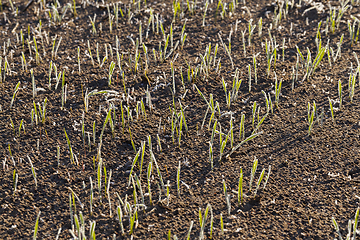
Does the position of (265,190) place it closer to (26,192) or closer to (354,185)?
(354,185)

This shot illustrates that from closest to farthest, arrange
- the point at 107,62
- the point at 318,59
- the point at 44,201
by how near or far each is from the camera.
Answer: the point at 44,201, the point at 318,59, the point at 107,62

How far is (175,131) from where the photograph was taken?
243 cm

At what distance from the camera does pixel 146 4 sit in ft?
11.9

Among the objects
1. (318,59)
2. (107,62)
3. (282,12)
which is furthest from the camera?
(282,12)

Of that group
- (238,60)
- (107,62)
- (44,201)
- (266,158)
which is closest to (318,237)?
(266,158)

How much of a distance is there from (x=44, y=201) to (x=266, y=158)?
3.71 feet

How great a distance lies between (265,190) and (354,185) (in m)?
0.44

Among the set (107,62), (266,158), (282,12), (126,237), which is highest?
(282,12)

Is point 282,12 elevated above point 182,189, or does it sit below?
above

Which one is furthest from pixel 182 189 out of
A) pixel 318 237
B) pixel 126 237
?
pixel 318 237

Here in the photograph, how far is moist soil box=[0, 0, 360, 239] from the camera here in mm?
1951

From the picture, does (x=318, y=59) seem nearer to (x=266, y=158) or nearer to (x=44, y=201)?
(x=266, y=158)

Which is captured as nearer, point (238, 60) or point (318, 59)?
point (318, 59)

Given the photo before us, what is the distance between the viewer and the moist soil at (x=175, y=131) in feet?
6.40
